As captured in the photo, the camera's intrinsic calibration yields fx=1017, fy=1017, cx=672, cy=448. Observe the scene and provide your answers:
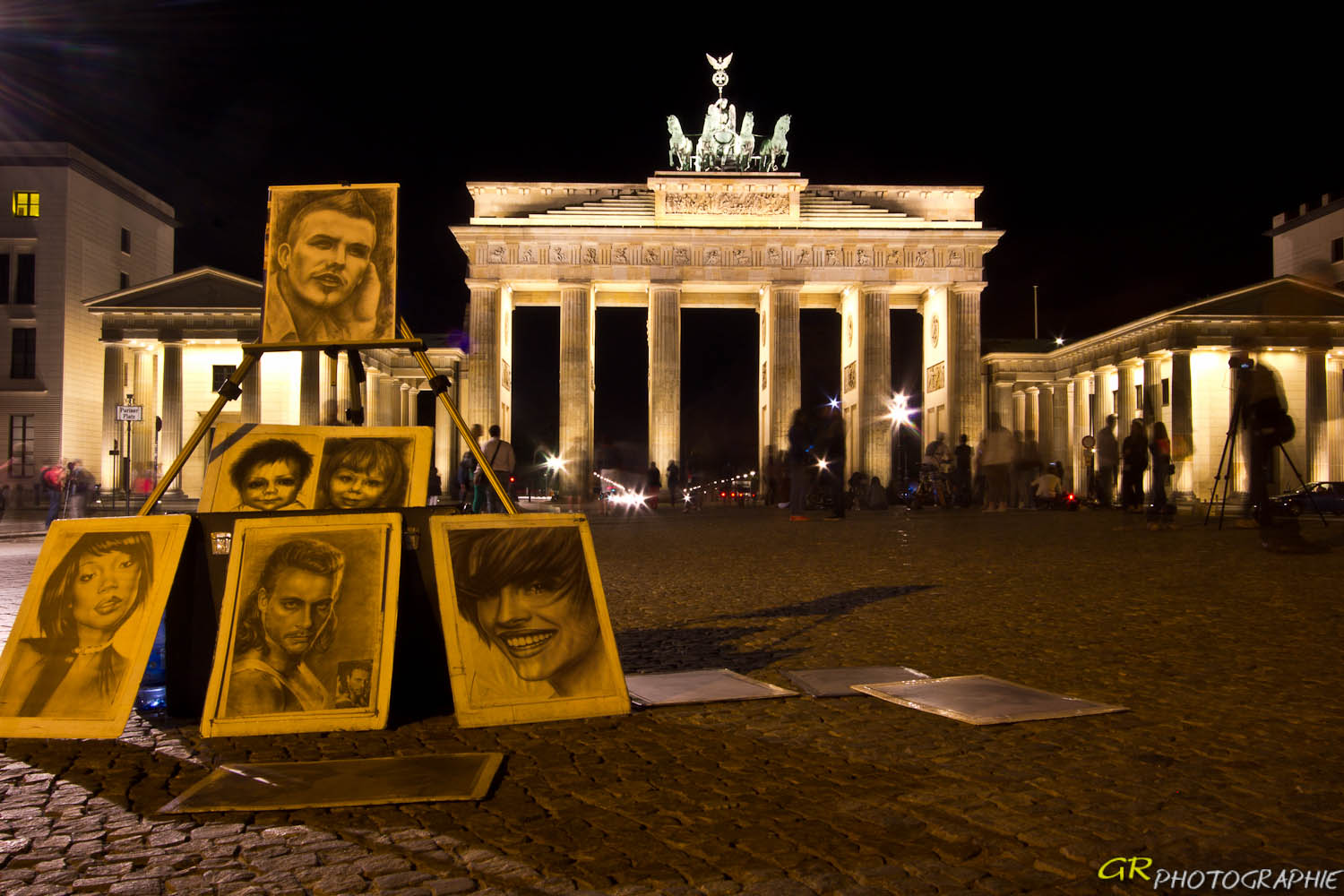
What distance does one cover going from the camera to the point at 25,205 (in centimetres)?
4606

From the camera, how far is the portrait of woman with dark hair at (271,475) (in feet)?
17.4

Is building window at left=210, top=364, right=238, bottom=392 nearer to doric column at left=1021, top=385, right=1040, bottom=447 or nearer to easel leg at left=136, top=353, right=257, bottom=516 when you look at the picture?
easel leg at left=136, top=353, right=257, bottom=516

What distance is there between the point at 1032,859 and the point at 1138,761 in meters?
1.14

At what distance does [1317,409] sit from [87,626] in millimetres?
48379

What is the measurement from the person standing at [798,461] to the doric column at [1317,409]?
30.2 m

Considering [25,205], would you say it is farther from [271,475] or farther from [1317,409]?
[1317,409]

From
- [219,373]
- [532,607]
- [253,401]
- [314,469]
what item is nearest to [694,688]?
[532,607]

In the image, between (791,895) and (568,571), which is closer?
(791,895)

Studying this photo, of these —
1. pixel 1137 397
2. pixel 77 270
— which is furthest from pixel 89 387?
A: pixel 1137 397

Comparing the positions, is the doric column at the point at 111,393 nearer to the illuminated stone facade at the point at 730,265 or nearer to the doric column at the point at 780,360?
the illuminated stone facade at the point at 730,265

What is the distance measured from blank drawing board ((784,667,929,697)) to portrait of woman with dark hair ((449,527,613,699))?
1095mm

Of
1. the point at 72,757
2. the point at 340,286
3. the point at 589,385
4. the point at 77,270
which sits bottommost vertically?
the point at 72,757

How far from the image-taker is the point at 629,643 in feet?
21.7

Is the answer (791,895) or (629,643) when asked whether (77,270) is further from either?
(791,895)
